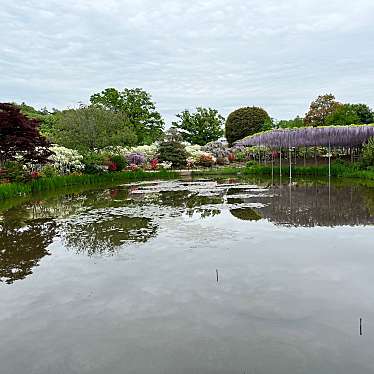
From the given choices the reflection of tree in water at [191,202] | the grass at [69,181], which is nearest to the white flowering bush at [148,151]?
the grass at [69,181]

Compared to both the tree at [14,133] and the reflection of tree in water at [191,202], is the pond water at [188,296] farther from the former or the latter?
the tree at [14,133]

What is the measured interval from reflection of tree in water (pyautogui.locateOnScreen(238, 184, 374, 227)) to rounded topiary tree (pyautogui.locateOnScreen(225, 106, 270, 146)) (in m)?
27.1

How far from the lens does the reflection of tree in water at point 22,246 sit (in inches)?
212

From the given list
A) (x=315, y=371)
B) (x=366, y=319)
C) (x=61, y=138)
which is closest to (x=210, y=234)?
(x=366, y=319)

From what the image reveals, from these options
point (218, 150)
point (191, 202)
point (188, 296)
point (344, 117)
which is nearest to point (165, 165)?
point (218, 150)

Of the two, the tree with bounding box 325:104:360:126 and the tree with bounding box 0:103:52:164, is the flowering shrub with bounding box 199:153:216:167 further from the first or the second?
the tree with bounding box 0:103:52:164

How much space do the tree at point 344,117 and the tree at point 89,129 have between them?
19677mm

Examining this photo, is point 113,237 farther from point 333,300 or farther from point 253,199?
point 253,199

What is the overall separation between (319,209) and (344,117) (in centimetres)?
2718

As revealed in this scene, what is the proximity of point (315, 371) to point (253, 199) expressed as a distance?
9630 millimetres

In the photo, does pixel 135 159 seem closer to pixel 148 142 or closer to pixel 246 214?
pixel 148 142

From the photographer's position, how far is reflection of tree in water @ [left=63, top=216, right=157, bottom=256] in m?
6.59

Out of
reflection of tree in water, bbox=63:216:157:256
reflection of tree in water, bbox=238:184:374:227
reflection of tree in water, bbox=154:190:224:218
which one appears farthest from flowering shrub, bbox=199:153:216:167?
reflection of tree in water, bbox=63:216:157:256

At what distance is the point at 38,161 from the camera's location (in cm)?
1653
